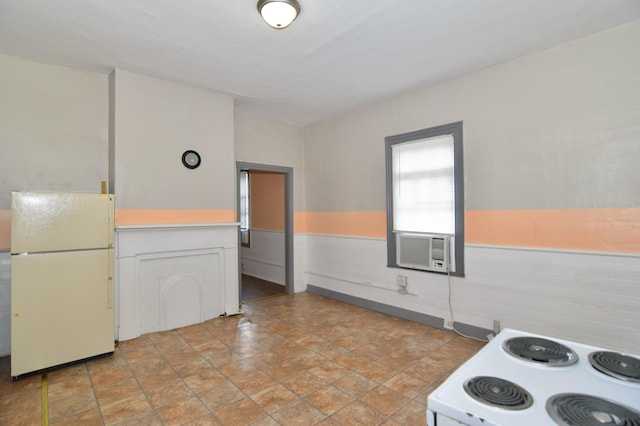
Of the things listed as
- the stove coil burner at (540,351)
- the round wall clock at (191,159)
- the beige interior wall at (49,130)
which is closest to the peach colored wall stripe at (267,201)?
the round wall clock at (191,159)

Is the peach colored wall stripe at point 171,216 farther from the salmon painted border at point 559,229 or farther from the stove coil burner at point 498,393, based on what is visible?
the stove coil burner at point 498,393

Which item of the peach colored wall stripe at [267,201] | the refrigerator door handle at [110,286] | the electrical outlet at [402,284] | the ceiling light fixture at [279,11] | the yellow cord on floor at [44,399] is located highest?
the ceiling light fixture at [279,11]

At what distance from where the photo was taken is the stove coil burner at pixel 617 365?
107 cm

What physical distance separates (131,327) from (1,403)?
1150mm

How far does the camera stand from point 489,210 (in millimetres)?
3357

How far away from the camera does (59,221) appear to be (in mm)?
2793

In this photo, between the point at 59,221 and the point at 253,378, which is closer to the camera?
the point at 253,378

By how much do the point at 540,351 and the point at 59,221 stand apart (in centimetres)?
354

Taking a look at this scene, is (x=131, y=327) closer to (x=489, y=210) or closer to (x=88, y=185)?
(x=88, y=185)

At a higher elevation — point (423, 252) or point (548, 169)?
point (548, 169)

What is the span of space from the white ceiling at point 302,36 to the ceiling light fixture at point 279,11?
4.3 inches

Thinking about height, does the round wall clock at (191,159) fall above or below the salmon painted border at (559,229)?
above

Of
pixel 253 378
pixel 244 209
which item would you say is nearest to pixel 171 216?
pixel 253 378

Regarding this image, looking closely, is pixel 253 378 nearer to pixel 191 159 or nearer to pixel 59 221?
pixel 59 221
